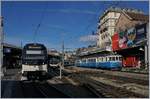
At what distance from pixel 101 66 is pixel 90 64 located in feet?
29.1

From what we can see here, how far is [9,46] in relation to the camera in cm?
8444

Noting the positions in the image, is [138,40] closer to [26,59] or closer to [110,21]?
[26,59]

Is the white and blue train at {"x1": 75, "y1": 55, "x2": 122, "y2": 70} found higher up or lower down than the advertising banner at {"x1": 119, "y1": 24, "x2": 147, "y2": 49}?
lower down

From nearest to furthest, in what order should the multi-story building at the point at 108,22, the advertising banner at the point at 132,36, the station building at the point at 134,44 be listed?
the station building at the point at 134,44 < the advertising banner at the point at 132,36 < the multi-story building at the point at 108,22

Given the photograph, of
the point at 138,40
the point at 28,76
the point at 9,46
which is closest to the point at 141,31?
the point at 138,40

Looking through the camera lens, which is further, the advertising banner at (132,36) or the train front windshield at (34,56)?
the advertising banner at (132,36)

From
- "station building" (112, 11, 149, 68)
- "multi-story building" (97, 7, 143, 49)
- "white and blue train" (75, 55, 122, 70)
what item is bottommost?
"white and blue train" (75, 55, 122, 70)

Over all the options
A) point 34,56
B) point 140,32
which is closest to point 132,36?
point 140,32

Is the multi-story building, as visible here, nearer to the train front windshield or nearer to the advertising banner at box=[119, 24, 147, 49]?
the advertising banner at box=[119, 24, 147, 49]

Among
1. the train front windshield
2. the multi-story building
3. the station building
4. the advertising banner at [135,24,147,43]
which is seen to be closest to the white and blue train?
the station building

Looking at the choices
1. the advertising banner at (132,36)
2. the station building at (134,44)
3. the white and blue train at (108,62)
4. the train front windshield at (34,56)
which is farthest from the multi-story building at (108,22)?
the train front windshield at (34,56)

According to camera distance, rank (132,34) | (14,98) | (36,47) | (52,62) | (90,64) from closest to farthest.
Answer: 1. (14,98)
2. (36,47)
3. (132,34)
4. (90,64)
5. (52,62)

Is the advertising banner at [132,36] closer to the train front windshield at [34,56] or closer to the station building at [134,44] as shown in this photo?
the station building at [134,44]

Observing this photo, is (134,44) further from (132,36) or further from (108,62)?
(108,62)
